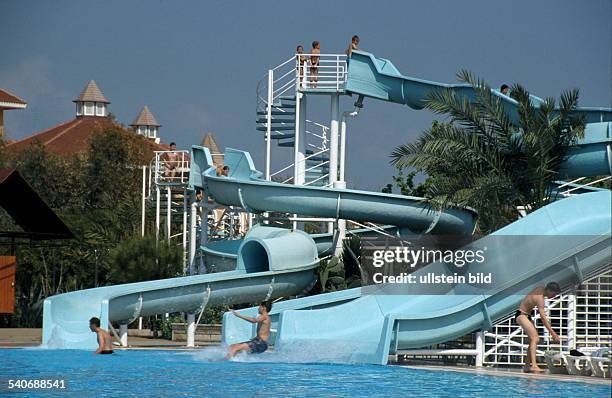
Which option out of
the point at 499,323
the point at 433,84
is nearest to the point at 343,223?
the point at 433,84

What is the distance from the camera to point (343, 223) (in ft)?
77.5

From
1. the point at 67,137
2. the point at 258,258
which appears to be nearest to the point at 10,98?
the point at 67,137

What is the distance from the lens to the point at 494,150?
63.4 ft

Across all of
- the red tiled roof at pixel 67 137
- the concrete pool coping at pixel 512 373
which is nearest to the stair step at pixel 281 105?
the concrete pool coping at pixel 512 373

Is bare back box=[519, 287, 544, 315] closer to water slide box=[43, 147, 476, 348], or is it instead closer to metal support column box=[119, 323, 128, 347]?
water slide box=[43, 147, 476, 348]

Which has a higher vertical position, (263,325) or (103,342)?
(263,325)

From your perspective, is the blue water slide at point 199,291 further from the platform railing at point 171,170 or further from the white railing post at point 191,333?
the platform railing at point 171,170

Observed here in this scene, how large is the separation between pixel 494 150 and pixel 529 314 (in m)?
4.46

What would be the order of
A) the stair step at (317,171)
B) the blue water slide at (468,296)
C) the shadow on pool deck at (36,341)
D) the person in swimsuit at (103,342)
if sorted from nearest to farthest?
the blue water slide at (468,296) < the person in swimsuit at (103,342) < the shadow on pool deck at (36,341) < the stair step at (317,171)

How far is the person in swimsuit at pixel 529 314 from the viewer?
15.0 metres

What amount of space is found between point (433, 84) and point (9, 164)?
70.0 feet

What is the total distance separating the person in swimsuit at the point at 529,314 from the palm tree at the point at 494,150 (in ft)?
10.0

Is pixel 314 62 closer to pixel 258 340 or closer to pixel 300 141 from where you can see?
pixel 300 141

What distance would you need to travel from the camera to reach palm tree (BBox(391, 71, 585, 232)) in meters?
18.7
